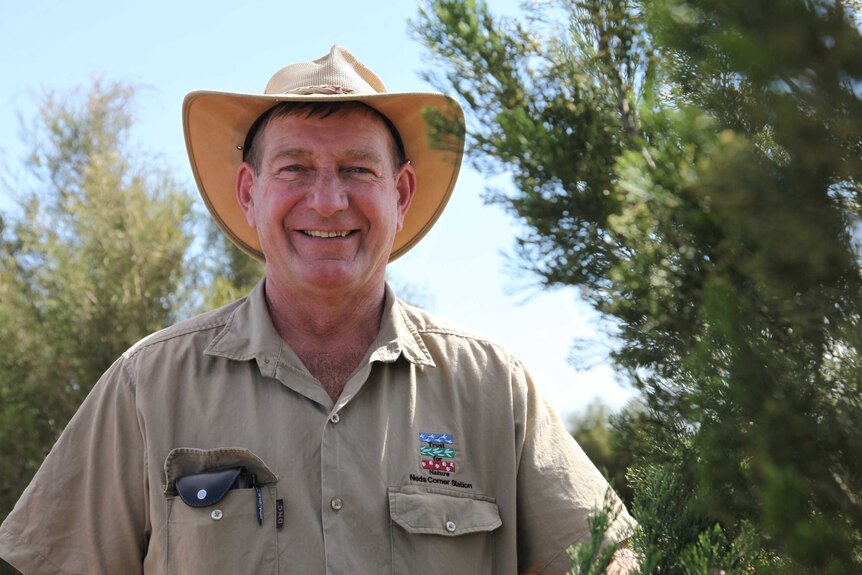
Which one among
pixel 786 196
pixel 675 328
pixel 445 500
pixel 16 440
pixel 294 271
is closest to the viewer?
pixel 786 196

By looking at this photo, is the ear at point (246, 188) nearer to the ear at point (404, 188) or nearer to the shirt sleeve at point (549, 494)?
Answer: the ear at point (404, 188)

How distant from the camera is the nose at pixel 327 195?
2.94 m

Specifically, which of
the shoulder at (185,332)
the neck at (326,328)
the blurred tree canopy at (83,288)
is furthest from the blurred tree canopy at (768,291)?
the blurred tree canopy at (83,288)

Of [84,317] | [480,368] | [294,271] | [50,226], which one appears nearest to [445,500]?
[480,368]

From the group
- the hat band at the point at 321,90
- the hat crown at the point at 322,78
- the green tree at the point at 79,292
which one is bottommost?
the green tree at the point at 79,292

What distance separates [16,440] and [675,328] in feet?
31.1

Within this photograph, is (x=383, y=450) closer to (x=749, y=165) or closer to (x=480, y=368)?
(x=480, y=368)

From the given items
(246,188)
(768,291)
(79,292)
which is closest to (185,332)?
(246,188)

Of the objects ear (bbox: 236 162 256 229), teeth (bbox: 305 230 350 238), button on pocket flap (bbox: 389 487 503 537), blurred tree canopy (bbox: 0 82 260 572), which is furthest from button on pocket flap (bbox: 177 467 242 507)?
blurred tree canopy (bbox: 0 82 260 572)

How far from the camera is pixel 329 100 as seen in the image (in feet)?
9.80

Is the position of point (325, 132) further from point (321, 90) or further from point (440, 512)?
point (440, 512)

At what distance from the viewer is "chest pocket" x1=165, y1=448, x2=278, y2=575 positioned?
2.61 m

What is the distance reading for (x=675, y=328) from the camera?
2.28 meters

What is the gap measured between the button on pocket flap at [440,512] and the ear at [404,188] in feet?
3.14
